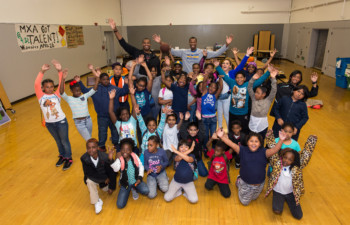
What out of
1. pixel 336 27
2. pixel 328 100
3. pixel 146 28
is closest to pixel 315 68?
pixel 336 27

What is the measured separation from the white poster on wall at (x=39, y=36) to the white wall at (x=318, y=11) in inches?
413

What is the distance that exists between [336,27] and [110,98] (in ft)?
31.6

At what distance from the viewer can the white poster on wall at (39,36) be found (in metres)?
6.80

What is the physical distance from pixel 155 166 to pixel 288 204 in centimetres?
164

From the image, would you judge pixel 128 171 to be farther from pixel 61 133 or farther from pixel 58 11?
pixel 58 11

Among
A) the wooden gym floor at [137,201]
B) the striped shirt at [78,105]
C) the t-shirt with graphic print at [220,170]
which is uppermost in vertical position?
the striped shirt at [78,105]

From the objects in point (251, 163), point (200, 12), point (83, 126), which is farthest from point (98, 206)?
point (200, 12)

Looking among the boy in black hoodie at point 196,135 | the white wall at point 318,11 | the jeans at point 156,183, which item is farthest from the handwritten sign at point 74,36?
the white wall at point 318,11

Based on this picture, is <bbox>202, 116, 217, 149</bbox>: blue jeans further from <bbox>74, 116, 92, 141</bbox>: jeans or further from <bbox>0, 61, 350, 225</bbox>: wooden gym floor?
<bbox>74, 116, 92, 141</bbox>: jeans

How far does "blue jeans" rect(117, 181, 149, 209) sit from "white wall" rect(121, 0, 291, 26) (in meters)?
12.5

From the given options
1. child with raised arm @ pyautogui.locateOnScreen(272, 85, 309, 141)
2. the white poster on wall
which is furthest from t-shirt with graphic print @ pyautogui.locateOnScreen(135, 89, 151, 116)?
the white poster on wall

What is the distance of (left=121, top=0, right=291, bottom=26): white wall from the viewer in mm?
13094

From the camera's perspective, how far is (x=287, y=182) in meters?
2.59

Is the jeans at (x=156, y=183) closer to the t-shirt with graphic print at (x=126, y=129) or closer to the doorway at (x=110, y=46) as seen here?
the t-shirt with graphic print at (x=126, y=129)
